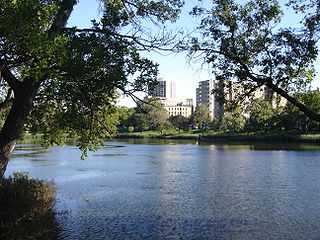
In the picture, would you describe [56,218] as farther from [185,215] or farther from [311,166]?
[311,166]

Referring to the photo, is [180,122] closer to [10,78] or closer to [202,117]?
[202,117]

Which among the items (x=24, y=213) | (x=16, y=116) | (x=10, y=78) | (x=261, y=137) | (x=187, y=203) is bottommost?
(x=187, y=203)

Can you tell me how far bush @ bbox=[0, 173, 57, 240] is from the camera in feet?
29.5

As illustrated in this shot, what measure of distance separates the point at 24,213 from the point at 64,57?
5.72 m

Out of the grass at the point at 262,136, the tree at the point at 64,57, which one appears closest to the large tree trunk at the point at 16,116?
the tree at the point at 64,57

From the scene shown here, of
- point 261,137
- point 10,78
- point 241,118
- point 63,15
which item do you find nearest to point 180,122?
point 241,118

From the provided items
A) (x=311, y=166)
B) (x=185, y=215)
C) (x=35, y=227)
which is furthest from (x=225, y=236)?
(x=311, y=166)

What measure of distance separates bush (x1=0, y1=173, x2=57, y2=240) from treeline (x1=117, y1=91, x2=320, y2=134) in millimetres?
4273

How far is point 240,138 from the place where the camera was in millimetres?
79625

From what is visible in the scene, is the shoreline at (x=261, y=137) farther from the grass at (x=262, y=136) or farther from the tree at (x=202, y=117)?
the tree at (x=202, y=117)

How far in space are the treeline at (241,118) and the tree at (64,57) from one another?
4.60 ft

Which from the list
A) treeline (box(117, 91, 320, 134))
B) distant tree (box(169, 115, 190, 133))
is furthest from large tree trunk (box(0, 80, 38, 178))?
distant tree (box(169, 115, 190, 133))

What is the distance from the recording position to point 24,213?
9.80 metres

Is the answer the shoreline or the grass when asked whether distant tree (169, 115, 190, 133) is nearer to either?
the grass
